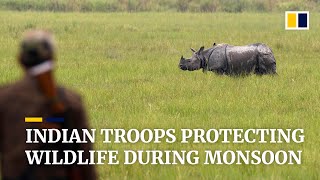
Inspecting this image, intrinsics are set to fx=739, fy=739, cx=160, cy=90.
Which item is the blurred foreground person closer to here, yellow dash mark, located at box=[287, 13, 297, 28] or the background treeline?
yellow dash mark, located at box=[287, 13, 297, 28]

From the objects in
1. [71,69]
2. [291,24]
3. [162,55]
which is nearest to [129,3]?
[291,24]

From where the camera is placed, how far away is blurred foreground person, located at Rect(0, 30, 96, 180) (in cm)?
273

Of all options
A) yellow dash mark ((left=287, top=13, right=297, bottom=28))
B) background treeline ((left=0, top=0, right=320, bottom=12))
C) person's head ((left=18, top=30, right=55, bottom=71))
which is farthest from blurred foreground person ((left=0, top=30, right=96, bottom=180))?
background treeline ((left=0, top=0, right=320, bottom=12))

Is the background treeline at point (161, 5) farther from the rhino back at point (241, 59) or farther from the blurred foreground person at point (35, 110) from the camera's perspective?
the blurred foreground person at point (35, 110)

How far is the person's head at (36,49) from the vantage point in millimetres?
2684

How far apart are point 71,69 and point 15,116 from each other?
12.1m

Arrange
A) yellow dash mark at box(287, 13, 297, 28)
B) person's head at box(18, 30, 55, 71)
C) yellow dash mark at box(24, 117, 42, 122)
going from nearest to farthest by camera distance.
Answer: person's head at box(18, 30, 55, 71) → yellow dash mark at box(24, 117, 42, 122) → yellow dash mark at box(287, 13, 297, 28)

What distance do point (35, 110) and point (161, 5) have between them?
143 feet

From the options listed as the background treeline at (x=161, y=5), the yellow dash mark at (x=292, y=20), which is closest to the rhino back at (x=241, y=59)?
the yellow dash mark at (x=292, y=20)

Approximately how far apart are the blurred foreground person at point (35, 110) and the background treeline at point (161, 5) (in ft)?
129

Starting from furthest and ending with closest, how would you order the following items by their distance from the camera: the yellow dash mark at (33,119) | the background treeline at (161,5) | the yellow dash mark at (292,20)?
the background treeline at (161,5)
the yellow dash mark at (292,20)
the yellow dash mark at (33,119)

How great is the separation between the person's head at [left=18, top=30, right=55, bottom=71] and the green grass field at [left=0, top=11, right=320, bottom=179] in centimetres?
337

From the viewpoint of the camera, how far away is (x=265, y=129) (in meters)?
8.32

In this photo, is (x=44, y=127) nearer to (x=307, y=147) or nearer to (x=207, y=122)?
(x=307, y=147)
